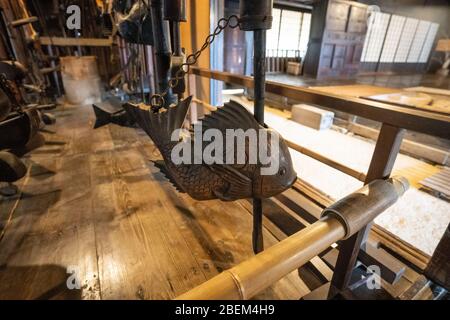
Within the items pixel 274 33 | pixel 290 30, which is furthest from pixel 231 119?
pixel 290 30

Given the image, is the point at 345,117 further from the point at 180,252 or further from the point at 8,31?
the point at 8,31

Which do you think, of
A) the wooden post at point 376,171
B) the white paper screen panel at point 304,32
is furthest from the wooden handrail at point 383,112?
the white paper screen panel at point 304,32

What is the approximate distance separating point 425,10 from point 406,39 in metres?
1.05

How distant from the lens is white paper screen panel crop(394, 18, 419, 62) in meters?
9.13

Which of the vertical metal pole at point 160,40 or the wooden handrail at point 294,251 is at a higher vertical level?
the vertical metal pole at point 160,40

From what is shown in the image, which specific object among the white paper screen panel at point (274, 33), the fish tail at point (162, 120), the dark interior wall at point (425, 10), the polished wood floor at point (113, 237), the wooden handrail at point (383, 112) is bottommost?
the polished wood floor at point (113, 237)

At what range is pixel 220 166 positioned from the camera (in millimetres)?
715

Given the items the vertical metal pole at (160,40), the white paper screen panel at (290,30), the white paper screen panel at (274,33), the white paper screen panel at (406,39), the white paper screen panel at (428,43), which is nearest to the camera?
the vertical metal pole at (160,40)

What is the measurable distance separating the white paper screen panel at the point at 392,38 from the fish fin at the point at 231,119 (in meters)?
11.1

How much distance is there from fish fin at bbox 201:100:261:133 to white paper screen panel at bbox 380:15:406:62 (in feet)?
36.6

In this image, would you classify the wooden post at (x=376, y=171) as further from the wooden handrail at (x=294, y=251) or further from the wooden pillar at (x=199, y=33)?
the wooden pillar at (x=199, y=33)

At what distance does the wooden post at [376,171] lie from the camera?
2.26ft

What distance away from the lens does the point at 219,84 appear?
230 centimetres
